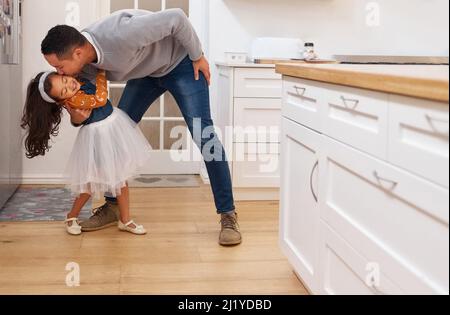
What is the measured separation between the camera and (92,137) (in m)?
2.83

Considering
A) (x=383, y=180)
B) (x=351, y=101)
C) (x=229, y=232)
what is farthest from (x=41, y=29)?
(x=383, y=180)

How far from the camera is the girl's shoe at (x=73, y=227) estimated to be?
297cm

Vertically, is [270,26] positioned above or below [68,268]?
above

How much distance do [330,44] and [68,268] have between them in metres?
2.56

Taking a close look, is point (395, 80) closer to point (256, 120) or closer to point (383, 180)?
point (383, 180)

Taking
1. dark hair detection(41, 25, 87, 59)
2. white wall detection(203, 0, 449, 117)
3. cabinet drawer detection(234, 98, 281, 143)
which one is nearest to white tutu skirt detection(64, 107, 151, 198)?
dark hair detection(41, 25, 87, 59)

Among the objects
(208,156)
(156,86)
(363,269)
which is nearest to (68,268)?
(208,156)

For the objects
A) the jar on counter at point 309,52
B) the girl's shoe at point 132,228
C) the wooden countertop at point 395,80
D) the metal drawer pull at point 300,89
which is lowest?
the girl's shoe at point 132,228

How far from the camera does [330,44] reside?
170 inches

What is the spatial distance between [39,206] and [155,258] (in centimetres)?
118

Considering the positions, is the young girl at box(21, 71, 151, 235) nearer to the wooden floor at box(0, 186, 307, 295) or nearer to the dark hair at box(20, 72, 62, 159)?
the dark hair at box(20, 72, 62, 159)

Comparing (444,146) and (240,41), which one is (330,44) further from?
(444,146)

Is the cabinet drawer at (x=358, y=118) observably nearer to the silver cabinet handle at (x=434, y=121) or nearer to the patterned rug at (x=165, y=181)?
the silver cabinet handle at (x=434, y=121)

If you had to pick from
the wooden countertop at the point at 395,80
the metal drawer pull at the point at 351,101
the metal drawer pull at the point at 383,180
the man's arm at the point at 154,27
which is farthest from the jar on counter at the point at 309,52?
the metal drawer pull at the point at 383,180
